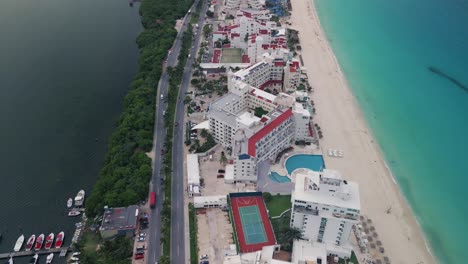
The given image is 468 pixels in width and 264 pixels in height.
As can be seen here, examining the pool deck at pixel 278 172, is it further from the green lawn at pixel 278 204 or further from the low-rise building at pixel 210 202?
the low-rise building at pixel 210 202

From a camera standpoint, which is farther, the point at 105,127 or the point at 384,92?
the point at 384,92

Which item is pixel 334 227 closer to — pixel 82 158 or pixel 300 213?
pixel 300 213

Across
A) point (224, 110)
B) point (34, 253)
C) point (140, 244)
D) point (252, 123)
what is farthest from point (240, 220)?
point (34, 253)

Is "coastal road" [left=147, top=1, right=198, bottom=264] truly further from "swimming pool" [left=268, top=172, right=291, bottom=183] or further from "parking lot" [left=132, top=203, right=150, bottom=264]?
"swimming pool" [left=268, top=172, right=291, bottom=183]

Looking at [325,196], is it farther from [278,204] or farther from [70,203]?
[70,203]

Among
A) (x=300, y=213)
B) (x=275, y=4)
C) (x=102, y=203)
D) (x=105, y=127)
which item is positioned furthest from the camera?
(x=275, y=4)

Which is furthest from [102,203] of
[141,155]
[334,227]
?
[334,227]

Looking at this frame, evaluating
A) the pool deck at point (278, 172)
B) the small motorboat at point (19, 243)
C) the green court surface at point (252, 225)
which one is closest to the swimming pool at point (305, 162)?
the pool deck at point (278, 172)

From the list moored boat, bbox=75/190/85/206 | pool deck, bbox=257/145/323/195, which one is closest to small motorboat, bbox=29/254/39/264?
moored boat, bbox=75/190/85/206
